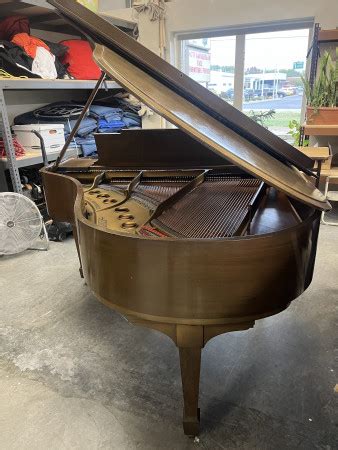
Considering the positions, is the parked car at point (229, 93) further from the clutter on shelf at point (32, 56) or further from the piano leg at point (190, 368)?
the piano leg at point (190, 368)

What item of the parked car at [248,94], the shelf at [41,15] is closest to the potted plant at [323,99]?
the parked car at [248,94]

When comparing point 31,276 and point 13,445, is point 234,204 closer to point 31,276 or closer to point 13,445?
point 13,445

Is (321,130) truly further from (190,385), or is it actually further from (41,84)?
(190,385)

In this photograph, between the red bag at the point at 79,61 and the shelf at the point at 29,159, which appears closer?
the shelf at the point at 29,159

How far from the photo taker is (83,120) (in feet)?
14.0

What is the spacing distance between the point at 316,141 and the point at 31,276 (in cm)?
353

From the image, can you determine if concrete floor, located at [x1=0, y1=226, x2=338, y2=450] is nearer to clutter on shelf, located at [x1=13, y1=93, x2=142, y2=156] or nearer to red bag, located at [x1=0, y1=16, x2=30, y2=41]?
clutter on shelf, located at [x1=13, y1=93, x2=142, y2=156]

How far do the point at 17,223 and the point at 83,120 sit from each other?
168 cm

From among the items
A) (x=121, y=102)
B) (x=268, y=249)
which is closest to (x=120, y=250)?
(x=268, y=249)

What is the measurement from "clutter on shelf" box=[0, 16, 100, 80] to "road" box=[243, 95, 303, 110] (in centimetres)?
219

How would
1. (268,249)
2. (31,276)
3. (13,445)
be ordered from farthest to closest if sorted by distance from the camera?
(31,276) < (13,445) < (268,249)

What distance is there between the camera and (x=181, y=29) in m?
4.61

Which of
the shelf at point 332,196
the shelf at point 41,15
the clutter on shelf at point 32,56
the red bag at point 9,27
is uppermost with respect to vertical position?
the shelf at point 41,15

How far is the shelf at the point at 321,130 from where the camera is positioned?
366 centimetres
